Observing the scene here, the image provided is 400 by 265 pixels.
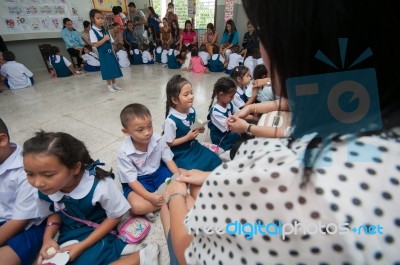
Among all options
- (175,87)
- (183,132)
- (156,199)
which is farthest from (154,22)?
(156,199)

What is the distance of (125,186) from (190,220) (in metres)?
1.03

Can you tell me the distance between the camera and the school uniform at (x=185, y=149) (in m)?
1.68

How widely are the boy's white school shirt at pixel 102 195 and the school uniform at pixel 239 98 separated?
1523 mm

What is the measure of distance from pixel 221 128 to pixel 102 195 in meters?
1.17

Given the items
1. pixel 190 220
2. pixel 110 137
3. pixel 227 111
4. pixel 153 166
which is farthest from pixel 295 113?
pixel 110 137

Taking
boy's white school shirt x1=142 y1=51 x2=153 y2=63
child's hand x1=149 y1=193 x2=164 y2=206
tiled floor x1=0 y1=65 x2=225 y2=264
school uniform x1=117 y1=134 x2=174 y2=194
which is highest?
school uniform x1=117 y1=134 x2=174 y2=194

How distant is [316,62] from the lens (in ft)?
1.38

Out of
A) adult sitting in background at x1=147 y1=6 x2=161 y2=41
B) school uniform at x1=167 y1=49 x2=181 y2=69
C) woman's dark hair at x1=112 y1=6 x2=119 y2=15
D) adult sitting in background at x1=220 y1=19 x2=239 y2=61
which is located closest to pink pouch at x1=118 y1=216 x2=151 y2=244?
school uniform at x1=167 y1=49 x2=181 y2=69

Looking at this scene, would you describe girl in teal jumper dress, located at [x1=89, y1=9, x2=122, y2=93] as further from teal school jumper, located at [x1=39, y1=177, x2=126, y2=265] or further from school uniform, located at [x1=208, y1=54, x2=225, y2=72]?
teal school jumper, located at [x1=39, y1=177, x2=126, y2=265]

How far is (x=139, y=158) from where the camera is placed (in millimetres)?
1418

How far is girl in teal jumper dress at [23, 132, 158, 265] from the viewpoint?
3.06ft

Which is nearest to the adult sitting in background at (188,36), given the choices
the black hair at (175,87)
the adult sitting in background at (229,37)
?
the adult sitting in background at (229,37)

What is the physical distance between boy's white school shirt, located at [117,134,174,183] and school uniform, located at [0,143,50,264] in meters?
0.43

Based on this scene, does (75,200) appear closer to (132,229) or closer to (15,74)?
(132,229)
